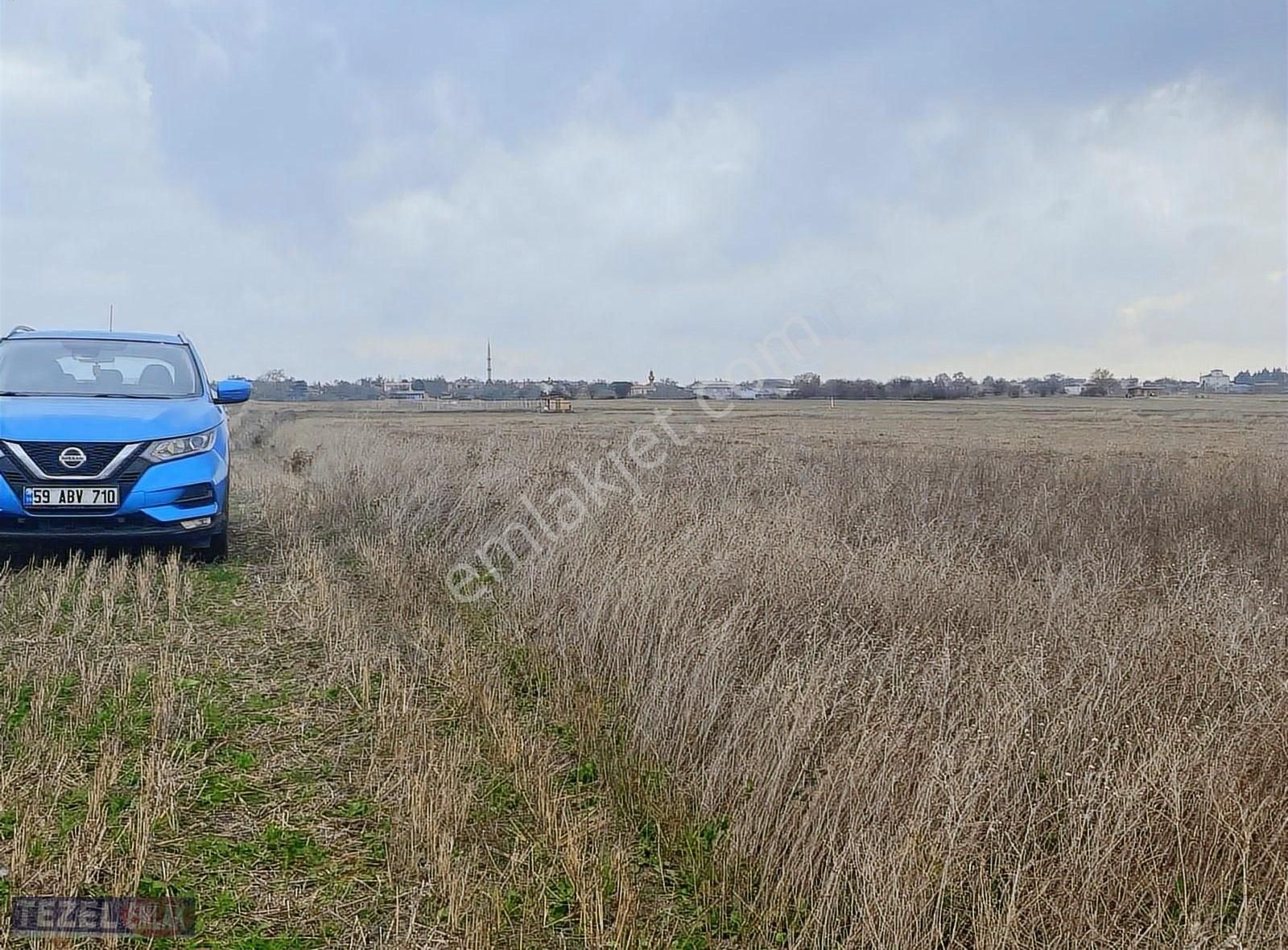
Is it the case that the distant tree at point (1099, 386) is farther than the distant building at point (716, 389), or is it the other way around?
the distant tree at point (1099, 386)

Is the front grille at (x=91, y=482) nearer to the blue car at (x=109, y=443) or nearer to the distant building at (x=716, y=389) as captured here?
the blue car at (x=109, y=443)

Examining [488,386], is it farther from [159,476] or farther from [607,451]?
[159,476]

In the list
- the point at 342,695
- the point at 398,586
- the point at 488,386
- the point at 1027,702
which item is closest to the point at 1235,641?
the point at 1027,702

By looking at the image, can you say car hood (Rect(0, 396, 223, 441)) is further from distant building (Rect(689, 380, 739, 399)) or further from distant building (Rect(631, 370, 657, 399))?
distant building (Rect(631, 370, 657, 399))

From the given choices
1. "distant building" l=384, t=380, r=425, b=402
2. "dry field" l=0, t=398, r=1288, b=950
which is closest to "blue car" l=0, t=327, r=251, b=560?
"dry field" l=0, t=398, r=1288, b=950

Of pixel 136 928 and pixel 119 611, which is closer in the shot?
pixel 136 928

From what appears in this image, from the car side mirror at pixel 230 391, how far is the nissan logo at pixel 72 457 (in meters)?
1.76

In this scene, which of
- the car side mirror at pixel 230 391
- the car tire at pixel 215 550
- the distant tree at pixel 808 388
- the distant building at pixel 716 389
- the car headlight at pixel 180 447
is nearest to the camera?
the car headlight at pixel 180 447

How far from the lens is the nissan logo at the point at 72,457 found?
639cm

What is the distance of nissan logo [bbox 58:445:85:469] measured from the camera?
251 inches

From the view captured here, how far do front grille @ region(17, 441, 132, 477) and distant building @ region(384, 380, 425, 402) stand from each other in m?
78.4

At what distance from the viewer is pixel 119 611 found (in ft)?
19.4

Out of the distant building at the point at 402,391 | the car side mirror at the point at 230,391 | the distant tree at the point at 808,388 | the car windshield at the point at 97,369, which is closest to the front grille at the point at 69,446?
the car windshield at the point at 97,369

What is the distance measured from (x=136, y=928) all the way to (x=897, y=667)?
9.75ft
